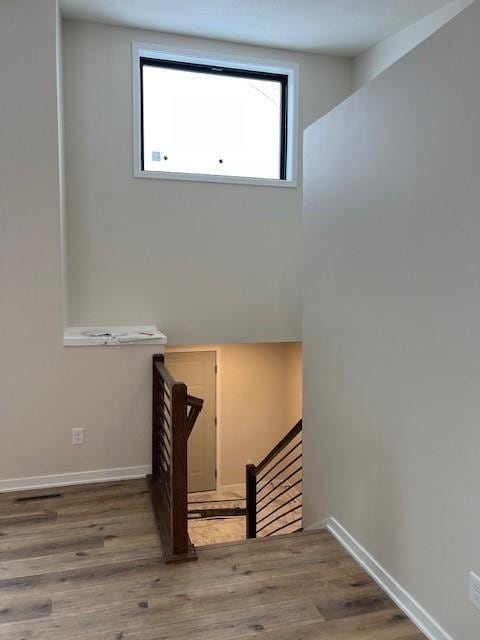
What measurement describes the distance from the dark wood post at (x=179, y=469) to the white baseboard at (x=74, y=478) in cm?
113

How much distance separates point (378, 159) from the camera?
2.36 metres

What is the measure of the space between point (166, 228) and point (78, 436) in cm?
189

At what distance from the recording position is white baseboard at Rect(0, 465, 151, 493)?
11.2ft

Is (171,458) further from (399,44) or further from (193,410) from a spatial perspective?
(399,44)

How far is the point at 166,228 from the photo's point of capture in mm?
4410

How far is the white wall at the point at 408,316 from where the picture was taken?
182 centimetres

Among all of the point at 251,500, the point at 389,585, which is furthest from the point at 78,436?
the point at 389,585

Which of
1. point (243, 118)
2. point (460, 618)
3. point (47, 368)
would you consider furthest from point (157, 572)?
point (243, 118)

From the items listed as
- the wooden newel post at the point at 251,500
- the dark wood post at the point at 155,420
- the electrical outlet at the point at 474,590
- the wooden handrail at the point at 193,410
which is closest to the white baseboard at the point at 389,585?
the electrical outlet at the point at 474,590

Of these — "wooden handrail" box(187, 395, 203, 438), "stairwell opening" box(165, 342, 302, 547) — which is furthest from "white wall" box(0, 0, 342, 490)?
"stairwell opening" box(165, 342, 302, 547)

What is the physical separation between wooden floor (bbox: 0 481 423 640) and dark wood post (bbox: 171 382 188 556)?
0.41 feet

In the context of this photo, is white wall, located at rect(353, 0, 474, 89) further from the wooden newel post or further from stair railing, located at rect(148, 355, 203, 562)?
the wooden newel post

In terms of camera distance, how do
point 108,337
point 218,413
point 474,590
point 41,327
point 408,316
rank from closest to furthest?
point 474,590 → point 408,316 → point 41,327 → point 108,337 → point 218,413

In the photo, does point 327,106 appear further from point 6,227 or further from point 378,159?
point 6,227
